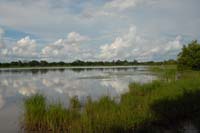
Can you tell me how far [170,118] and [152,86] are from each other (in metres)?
7.17

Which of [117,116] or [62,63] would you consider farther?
[62,63]

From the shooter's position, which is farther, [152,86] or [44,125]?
[152,86]

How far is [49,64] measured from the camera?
127188 mm

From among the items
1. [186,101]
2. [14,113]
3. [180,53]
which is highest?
[180,53]

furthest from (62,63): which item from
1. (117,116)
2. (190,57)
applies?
(117,116)

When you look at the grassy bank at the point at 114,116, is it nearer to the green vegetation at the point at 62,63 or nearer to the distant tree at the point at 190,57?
the distant tree at the point at 190,57

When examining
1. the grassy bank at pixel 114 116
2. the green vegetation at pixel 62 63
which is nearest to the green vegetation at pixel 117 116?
the grassy bank at pixel 114 116

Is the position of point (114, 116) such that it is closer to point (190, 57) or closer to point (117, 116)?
point (117, 116)

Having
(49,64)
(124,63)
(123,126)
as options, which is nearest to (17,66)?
(49,64)

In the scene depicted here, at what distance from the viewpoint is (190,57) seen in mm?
38000

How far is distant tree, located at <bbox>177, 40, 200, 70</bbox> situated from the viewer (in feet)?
123

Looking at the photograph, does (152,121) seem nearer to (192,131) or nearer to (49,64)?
(192,131)

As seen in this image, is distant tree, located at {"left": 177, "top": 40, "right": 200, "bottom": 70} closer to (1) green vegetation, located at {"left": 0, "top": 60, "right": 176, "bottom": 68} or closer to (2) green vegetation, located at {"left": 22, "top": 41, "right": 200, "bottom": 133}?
(2) green vegetation, located at {"left": 22, "top": 41, "right": 200, "bottom": 133}

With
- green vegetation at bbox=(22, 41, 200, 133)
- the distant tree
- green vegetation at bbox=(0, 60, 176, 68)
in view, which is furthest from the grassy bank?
green vegetation at bbox=(0, 60, 176, 68)
